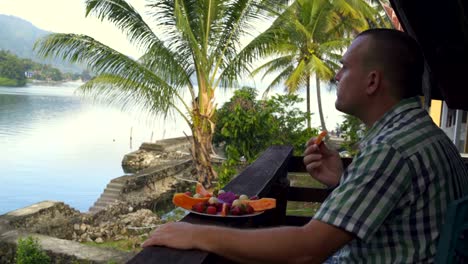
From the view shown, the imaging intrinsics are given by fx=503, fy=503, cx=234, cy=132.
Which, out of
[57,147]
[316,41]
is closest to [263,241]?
[316,41]

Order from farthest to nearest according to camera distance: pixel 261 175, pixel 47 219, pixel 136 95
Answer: pixel 47 219, pixel 136 95, pixel 261 175

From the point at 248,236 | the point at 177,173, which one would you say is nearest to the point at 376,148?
the point at 248,236

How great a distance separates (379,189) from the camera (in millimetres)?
1007

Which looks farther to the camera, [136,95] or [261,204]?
[136,95]

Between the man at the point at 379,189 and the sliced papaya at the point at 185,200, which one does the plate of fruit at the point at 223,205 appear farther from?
the man at the point at 379,189

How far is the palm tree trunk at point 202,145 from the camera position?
10.5 meters

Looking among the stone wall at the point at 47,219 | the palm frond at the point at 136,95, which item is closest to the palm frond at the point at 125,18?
the palm frond at the point at 136,95

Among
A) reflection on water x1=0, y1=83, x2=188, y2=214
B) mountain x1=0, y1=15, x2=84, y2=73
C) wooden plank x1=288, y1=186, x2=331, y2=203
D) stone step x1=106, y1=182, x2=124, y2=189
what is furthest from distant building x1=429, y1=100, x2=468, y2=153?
mountain x1=0, y1=15, x2=84, y2=73

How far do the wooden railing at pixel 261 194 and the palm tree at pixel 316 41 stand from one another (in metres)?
13.7

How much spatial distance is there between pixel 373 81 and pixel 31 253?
7.53 m

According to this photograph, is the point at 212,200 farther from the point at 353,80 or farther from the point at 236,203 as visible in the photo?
the point at 353,80

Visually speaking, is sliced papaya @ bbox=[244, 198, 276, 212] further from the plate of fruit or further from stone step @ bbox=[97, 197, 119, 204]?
stone step @ bbox=[97, 197, 119, 204]

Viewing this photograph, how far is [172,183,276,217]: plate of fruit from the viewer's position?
5.00 feet

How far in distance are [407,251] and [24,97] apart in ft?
236
